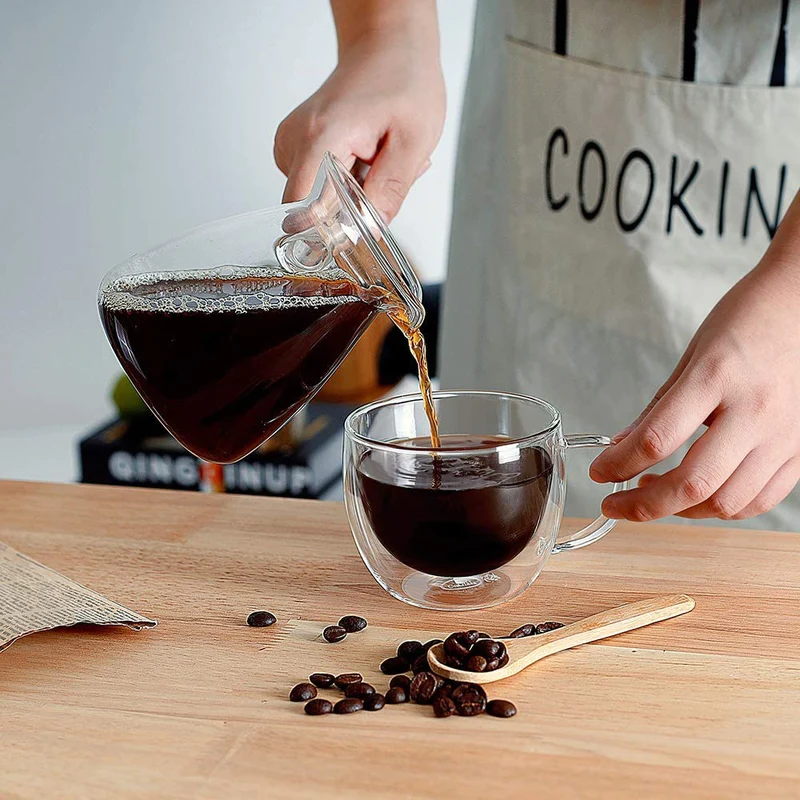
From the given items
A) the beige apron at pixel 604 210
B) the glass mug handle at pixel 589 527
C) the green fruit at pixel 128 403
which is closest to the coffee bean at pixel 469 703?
the glass mug handle at pixel 589 527

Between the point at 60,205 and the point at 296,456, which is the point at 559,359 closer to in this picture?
the point at 296,456

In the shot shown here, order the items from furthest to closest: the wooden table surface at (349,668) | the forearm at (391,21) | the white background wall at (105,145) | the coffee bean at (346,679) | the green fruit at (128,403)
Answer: the white background wall at (105,145), the green fruit at (128,403), the forearm at (391,21), the coffee bean at (346,679), the wooden table surface at (349,668)

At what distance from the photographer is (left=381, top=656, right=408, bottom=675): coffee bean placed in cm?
80

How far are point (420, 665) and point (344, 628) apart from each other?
0.29 ft

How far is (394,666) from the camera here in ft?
2.61

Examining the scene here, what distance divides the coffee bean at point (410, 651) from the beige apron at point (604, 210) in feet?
1.93

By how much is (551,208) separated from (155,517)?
2.03 ft

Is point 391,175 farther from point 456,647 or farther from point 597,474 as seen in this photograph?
point 456,647

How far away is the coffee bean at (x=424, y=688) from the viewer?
0.74 metres

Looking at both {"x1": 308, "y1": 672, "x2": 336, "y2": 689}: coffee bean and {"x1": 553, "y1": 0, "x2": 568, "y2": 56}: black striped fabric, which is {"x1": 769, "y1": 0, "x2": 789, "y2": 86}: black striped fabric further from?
{"x1": 308, "y1": 672, "x2": 336, "y2": 689}: coffee bean

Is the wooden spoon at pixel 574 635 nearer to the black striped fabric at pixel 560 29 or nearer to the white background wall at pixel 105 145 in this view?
the black striped fabric at pixel 560 29

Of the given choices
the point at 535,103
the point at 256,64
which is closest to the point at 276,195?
the point at 256,64

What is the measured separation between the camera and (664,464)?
1.35 m

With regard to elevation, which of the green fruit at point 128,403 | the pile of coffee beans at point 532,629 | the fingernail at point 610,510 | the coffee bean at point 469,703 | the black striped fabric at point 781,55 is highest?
the black striped fabric at point 781,55
